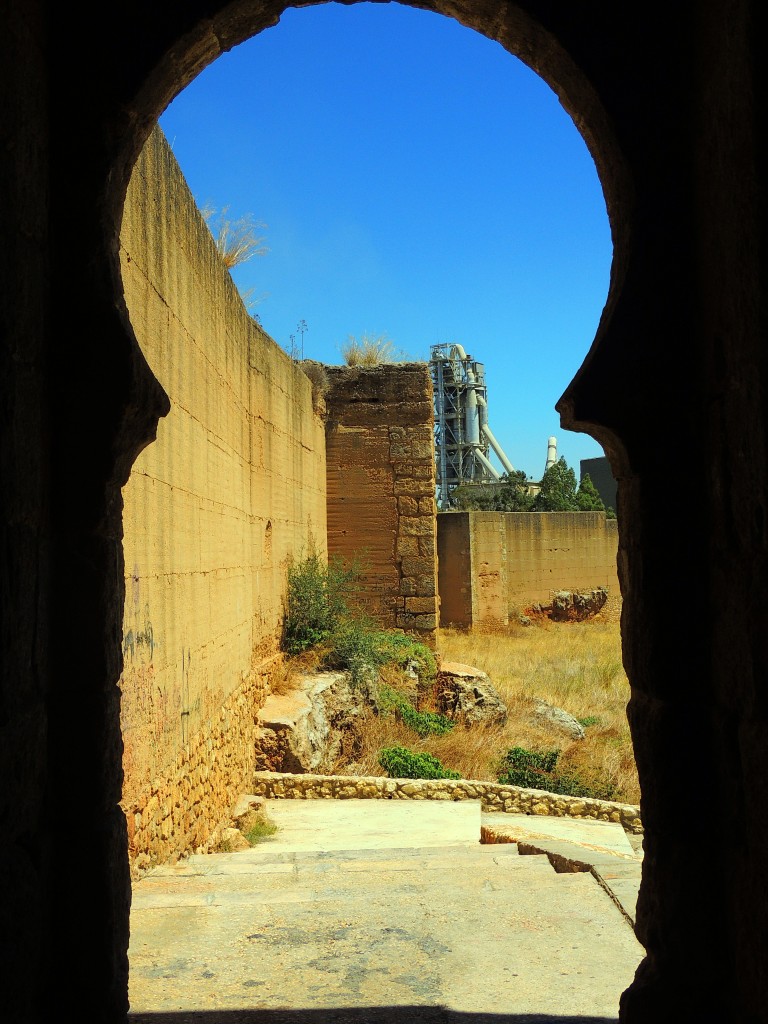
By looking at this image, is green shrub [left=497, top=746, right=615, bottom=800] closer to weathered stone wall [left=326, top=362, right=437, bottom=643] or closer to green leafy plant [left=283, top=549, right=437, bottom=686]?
green leafy plant [left=283, top=549, right=437, bottom=686]

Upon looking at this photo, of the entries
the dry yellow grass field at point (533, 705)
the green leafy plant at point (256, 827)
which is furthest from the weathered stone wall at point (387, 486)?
the green leafy plant at point (256, 827)

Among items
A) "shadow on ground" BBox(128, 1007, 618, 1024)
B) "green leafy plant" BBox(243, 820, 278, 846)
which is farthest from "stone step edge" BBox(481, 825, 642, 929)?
"green leafy plant" BBox(243, 820, 278, 846)

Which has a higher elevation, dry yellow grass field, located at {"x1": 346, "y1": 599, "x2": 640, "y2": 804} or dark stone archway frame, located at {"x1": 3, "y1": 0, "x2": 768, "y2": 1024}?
dark stone archway frame, located at {"x1": 3, "y1": 0, "x2": 768, "y2": 1024}

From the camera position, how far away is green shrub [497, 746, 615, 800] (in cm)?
901

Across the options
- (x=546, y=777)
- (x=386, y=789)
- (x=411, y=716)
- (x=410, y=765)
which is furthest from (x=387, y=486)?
(x=386, y=789)

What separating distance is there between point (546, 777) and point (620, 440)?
7350 millimetres

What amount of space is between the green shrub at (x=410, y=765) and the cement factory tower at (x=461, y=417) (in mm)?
37992

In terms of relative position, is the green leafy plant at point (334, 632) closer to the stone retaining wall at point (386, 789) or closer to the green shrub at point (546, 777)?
the green shrub at point (546, 777)

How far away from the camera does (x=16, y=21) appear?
7.29 feet

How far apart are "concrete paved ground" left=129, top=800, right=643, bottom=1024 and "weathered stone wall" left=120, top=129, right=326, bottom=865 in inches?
29.8

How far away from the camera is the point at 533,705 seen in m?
12.7

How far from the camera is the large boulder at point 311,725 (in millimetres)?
8914

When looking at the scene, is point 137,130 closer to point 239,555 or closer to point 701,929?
point 701,929

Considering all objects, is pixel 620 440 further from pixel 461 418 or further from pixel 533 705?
pixel 461 418
